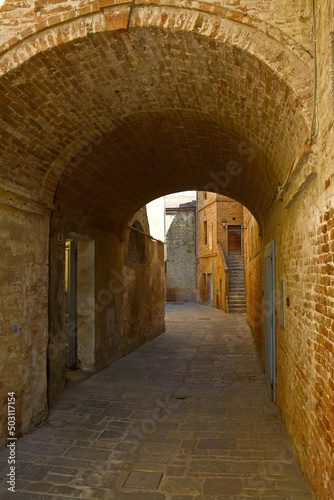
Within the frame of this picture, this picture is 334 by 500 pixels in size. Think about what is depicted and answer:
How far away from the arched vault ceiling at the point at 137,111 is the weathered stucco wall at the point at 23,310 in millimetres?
462

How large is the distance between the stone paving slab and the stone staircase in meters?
12.0

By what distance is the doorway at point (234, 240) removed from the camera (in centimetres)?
2375

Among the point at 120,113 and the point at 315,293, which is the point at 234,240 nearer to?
the point at 120,113

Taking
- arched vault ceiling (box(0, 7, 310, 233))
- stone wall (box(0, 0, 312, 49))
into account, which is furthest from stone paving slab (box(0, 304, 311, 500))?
stone wall (box(0, 0, 312, 49))

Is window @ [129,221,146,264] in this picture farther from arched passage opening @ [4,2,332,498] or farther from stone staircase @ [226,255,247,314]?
stone staircase @ [226,255,247,314]

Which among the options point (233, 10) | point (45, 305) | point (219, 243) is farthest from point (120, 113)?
point (219, 243)

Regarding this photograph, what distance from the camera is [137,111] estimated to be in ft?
16.6

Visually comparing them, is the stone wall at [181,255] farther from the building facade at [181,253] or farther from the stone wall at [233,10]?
the stone wall at [233,10]

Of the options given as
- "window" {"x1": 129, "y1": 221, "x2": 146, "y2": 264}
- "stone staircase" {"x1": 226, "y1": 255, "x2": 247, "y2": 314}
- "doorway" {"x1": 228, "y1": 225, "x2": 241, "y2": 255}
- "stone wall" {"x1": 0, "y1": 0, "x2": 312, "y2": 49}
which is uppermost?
"stone wall" {"x1": 0, "y1": 0, "x2": 312, "y2": 49}

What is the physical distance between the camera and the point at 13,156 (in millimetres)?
4512

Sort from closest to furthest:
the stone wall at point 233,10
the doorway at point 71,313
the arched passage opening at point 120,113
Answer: the stone wall at point 233,10 → the arched passage opening at point 120,113 → the doorway at point 71,313

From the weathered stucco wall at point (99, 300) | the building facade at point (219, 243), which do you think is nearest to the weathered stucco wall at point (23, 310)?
the weathered stucco wall at point (99, 300)

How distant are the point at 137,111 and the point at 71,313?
14.4 feet

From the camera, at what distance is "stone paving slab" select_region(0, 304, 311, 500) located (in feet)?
11.3
